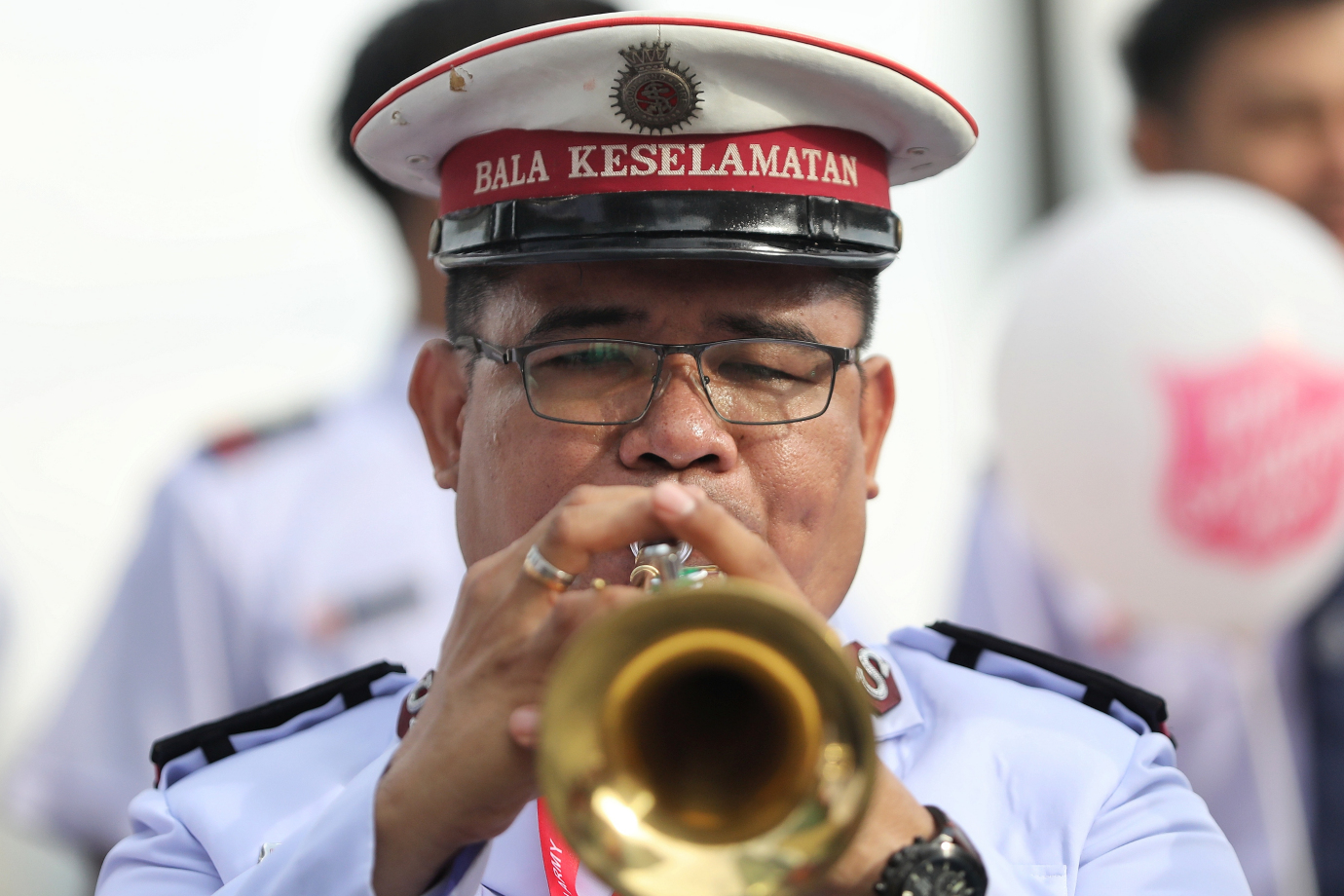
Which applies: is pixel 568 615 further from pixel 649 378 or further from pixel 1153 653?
pixel 1153 653

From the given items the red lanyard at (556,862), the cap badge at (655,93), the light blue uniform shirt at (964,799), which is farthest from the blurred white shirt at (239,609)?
the cap badge at (655,93)

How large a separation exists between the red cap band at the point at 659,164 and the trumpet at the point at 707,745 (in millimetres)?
651

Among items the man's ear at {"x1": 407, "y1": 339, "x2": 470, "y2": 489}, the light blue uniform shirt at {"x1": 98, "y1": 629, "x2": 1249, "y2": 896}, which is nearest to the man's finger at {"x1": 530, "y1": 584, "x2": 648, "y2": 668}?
the light blue uniform shirt at {"x1": 98, "y1": 629, "x2": 1249, "y2": 896}

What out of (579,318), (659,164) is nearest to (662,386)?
(579,318)

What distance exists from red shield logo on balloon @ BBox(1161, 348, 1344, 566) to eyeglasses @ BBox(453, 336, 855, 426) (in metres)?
1.85

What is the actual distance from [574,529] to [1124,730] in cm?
112

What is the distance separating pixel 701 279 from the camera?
2.09 metres

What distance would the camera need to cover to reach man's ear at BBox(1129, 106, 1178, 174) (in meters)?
4.56

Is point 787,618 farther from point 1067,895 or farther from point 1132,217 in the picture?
point 1132,217

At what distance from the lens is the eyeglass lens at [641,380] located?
209cm

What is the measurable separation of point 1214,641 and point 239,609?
108 inches

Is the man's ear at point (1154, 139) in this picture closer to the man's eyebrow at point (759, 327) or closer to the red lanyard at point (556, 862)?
the man's eyebrow at point (759, 327)

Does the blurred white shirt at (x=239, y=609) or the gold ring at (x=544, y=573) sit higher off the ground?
the gold ring at (x=544, y=573)

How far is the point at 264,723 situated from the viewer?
2.51 metres
